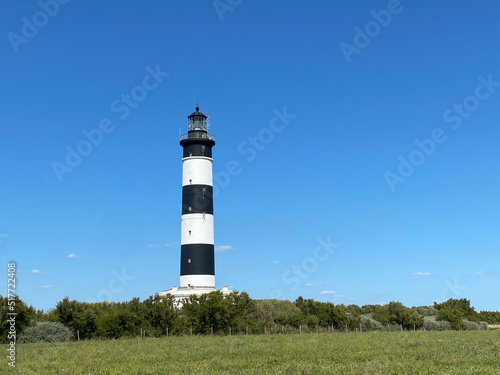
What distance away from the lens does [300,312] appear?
69.9 metres

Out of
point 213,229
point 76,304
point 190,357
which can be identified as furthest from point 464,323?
point 190,357

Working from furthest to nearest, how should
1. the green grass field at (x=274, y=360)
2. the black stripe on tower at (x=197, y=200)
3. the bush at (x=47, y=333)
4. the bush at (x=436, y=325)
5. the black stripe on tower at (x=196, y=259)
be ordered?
1. the bush at (x=436, y=325)
2. the black stripe on tower at (x=197, y=200)
3. the black stripe on tower at (x=196, y=259)
4. the bush at (x=47, y=333)
5. the green grass field at (x=274, y=360)

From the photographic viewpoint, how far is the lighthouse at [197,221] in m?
61.2

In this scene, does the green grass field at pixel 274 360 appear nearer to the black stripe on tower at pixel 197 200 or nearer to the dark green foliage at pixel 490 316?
the black stripe on tower at pixel 197 200

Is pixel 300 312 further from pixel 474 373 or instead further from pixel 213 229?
pixel 474 373

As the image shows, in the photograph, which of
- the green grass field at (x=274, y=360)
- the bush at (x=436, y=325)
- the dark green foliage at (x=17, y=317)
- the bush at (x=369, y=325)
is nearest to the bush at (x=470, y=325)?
the bush at (x=436, y=325)

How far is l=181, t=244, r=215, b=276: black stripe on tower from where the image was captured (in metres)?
61.0

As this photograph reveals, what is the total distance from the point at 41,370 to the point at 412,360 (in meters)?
18.8

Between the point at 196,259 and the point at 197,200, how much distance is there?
21.8ft

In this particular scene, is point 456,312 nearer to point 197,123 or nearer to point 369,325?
point 369,325

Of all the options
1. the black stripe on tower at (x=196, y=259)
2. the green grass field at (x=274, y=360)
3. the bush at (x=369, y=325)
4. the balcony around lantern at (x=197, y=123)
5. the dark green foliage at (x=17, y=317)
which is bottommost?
the green grass field at (x=274, y=360)

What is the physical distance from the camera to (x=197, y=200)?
206ft

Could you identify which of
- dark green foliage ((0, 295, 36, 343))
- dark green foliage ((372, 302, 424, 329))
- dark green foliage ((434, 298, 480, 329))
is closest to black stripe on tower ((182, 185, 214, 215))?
dark green foliage ((0, 295, 36, 343))

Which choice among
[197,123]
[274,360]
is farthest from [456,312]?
[274,360]
